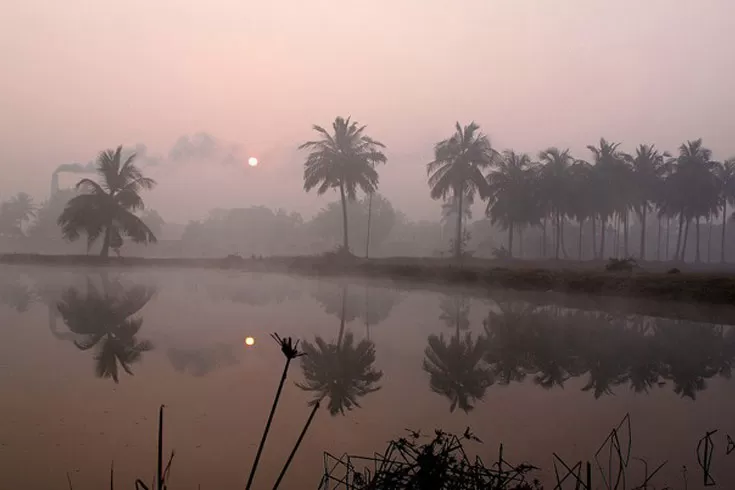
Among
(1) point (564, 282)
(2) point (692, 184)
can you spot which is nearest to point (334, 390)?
(1) point (564, 282)

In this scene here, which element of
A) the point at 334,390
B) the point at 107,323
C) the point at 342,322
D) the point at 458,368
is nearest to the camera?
the point at 334,390

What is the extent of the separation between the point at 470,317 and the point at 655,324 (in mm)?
4622

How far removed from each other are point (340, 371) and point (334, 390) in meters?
1.09

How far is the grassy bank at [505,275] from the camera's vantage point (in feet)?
61.5

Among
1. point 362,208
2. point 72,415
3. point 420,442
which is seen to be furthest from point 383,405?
point 362,208

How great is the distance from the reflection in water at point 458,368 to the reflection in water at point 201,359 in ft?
10.5

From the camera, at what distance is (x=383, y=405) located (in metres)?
6.32

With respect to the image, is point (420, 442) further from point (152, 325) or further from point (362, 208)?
point (362, 208)

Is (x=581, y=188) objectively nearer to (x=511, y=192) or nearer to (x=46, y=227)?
(x=511, y=192)

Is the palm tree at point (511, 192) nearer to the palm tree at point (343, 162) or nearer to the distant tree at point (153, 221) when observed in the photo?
the palm tree at point (343, 162)

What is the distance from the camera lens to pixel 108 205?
37.0 meters

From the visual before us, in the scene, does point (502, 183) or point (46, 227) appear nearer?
point (502, 183)

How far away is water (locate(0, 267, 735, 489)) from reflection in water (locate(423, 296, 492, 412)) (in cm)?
5

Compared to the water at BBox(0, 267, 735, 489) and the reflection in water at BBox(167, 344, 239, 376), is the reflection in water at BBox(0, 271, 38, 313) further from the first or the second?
the reflection in water at BBox(167, 344, 239, 376)
